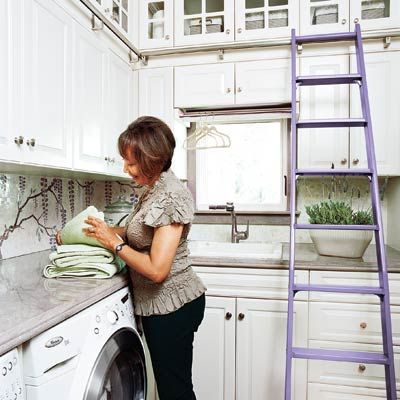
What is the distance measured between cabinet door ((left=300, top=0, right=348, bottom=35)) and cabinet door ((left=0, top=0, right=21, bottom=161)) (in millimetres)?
1542

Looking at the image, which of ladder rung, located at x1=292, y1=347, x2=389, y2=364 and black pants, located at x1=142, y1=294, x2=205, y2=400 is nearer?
black pants, located at x1=142, y1=294, x2=205, y2=400

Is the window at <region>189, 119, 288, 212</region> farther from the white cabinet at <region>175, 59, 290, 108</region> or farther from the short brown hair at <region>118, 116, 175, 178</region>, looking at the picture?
the short brown hair at <region>118, 116, 175, 178</region>

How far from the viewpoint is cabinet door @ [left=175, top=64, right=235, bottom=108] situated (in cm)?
225

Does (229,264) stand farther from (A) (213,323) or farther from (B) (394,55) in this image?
(B) (394,55)

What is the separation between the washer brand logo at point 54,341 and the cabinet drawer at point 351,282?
4.12 ft

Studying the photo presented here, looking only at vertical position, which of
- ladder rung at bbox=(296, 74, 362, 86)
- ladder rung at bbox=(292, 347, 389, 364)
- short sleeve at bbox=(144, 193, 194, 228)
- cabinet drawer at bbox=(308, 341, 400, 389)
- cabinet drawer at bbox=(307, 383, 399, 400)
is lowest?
cabinet drawer at bbox=(307, 383, 399, 400)

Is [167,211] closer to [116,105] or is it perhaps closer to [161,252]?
[161,252]

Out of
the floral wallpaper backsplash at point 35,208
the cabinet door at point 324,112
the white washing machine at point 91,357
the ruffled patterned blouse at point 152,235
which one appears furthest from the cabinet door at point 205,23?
the white washing machine at point 91,357

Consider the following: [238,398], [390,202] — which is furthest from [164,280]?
[390,202]

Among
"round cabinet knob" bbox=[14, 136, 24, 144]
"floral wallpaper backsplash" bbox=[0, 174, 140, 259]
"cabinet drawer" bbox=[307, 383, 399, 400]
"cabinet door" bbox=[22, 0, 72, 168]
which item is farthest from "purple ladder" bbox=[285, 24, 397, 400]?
"floral wallpaper backsplash" bbox=[0, 174, 140, 259]

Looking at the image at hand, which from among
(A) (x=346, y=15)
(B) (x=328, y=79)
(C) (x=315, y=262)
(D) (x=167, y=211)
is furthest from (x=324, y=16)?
(D) (x=167, y=211)

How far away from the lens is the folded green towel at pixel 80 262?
1338mm

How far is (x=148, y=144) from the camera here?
1272 mm

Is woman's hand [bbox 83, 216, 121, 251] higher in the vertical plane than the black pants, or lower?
higher
